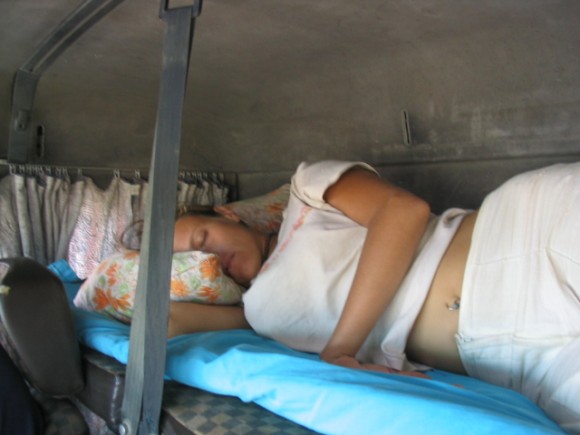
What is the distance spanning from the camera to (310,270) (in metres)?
1.53

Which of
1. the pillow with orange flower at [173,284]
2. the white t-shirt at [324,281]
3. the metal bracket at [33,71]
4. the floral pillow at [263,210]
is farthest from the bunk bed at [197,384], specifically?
the floral pillow at [263,210]

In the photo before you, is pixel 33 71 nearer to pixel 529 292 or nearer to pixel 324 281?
pixel 324 281

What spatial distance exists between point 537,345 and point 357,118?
4.11 feet

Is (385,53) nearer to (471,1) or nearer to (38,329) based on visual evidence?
(471,1)

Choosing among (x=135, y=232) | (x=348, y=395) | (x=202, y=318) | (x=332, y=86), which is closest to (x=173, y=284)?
(x=202, y=318)

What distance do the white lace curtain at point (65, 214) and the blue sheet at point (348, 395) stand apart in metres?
0.98

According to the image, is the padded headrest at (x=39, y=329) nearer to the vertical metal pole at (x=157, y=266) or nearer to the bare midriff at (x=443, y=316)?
the vertical metal pole at (x=157, y=266)

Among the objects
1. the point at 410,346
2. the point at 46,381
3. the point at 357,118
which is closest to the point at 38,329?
the point at 46,381

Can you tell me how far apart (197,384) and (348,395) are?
0.36 metres

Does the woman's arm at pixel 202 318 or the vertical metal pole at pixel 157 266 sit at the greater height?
the vertical metal pole at pixel 157 266

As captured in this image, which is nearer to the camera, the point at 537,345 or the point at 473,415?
the point at 473,415

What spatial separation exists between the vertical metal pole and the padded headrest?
0.29 metres

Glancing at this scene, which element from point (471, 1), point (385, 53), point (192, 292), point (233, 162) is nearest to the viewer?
point (471, 1)

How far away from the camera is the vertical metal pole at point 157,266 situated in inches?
41.1
